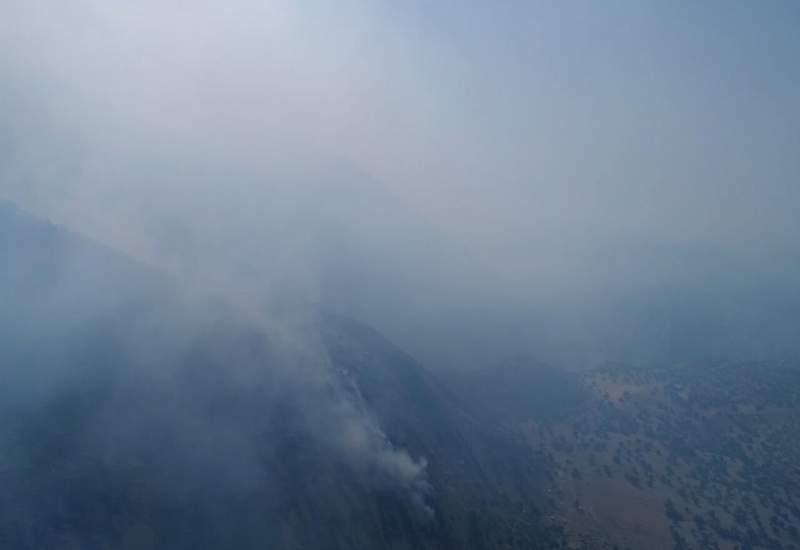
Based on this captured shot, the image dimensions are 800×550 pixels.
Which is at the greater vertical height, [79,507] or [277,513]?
[277,513]

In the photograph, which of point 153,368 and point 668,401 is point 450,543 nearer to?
point 153,368

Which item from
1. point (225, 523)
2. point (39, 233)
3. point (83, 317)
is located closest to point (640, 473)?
point (225, 523)

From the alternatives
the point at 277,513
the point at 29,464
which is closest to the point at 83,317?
the point at 29,464

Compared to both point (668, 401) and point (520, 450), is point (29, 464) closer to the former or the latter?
point (520, 450)

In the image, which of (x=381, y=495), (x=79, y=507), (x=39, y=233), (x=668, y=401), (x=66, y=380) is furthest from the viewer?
(x=668, y=401)

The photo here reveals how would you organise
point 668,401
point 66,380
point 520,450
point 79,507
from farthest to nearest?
point 668,401
point 520,450
point 66,380
point 79,507

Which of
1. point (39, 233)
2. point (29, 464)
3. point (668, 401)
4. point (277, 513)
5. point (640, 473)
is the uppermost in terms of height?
point (668, 401)

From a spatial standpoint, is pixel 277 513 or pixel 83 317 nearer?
pixel 277 513
